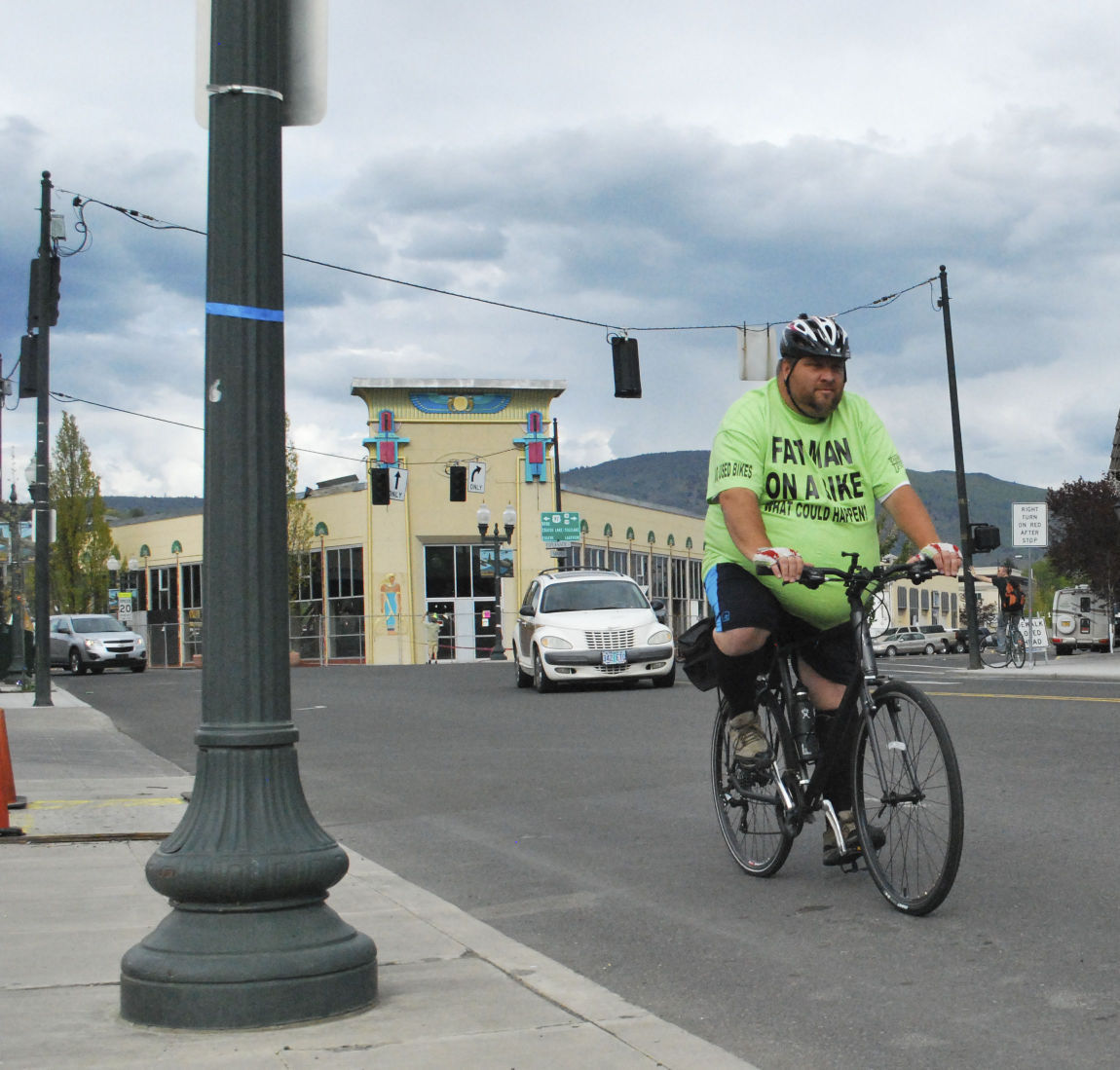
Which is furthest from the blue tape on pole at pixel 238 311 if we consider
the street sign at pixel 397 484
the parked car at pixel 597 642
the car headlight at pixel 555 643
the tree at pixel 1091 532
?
the street sign at pixel 397 484

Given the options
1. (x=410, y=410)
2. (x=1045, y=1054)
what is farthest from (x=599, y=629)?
(x=410, y=410)

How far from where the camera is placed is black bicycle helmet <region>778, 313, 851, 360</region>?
5316 millimetres

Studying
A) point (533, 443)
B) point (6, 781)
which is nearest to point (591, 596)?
point (6, 781)

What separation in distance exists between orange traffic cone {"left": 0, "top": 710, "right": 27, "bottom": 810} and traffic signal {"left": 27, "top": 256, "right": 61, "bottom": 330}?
15123 mm

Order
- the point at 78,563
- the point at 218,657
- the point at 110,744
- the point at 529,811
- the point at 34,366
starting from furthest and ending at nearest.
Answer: the point at 78,563, the point at 34,366, the point at 110,744, the point at 529,811, the point at 218,657

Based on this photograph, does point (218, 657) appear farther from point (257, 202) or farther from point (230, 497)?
point (257, 202)

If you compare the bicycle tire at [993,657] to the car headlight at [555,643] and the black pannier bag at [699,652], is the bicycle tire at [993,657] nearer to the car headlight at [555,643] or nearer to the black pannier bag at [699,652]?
the car headlight at [555,643]

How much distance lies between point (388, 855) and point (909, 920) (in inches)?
114

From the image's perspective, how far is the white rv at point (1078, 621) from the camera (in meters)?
51.0

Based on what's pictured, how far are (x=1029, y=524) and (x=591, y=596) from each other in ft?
38.1

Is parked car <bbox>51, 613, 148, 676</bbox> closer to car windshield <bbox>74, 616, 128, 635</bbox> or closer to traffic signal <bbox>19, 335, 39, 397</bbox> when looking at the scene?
car windshield <bbox>74, 616, 128, 635</bbox>

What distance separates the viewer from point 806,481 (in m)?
5.43

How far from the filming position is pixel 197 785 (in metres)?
4.03

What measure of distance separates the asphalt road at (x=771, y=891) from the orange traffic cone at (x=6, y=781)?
5.58 feet
